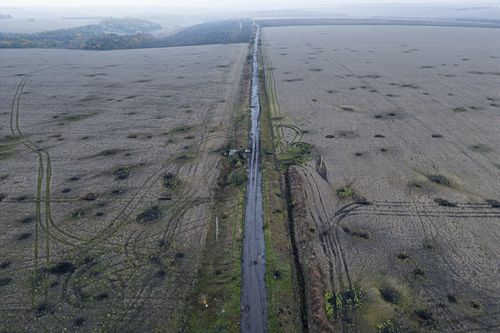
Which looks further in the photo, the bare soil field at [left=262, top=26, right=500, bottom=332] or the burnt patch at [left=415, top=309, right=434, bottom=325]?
the bare soil field at [left=262, top=26, right=500, bottom=332]

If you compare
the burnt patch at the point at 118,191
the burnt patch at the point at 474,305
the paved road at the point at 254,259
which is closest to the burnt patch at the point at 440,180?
the burnt patch at the point at 474,305

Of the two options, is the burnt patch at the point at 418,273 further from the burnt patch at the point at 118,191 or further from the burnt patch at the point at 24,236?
the burnt patch at the point at 24,236

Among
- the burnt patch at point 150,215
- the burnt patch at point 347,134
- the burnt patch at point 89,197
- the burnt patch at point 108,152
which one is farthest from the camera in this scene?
the burnt patch at point 347,134

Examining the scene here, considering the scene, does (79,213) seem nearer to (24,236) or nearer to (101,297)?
(24,236)

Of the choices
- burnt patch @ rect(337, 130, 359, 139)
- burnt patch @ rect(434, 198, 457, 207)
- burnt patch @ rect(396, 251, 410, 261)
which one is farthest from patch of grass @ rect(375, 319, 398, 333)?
burnt patch @ rect(337, 130, 359, 139)

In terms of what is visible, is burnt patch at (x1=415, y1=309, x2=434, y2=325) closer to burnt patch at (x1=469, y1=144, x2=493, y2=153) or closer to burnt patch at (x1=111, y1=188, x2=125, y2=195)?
burnt patch at (x1=111, y1=188, x2=125, y2=195)
